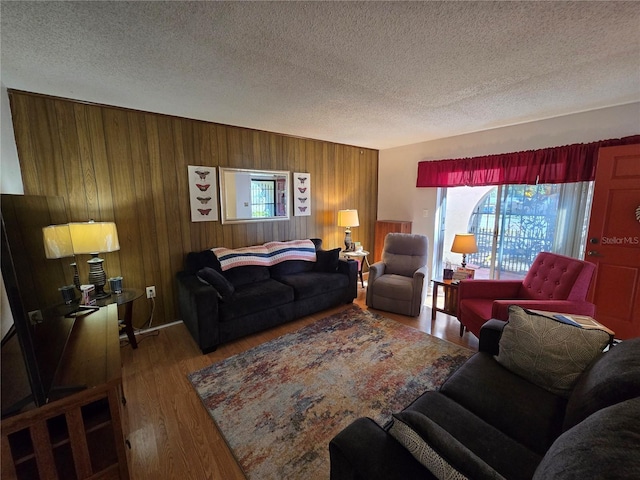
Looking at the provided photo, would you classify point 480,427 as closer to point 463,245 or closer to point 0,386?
point 0,386

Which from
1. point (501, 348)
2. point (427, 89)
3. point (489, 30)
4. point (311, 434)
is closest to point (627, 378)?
point (501, 348)

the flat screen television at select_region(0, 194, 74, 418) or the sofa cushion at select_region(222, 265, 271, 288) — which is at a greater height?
the flat screen television at select_region(0, 194, 74, 418)

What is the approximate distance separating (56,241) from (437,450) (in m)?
2.35

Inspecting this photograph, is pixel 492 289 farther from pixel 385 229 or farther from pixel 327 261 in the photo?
pixel 385 229

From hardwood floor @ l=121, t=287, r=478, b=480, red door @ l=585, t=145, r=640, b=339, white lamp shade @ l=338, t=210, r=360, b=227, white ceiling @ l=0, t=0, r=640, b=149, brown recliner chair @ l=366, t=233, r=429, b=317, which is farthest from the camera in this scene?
white lamp shade @ l=338, t=210, r=360, b=227

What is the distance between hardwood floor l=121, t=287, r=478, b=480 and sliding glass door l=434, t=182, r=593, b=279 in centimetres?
135

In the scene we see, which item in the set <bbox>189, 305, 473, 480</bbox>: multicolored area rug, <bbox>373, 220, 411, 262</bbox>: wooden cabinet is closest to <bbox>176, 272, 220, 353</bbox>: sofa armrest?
<bbox>189, 305, 473, 480</bbox>: multicolored area rug

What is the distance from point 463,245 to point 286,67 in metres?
2.58

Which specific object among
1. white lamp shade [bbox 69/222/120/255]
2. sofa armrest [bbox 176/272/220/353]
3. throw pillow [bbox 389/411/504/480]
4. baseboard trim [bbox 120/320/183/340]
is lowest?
baseboard trim [bbox 120/320/183/340]

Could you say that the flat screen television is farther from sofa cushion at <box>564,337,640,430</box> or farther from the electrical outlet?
sofa cushion at <box>564,337,640,430</box>

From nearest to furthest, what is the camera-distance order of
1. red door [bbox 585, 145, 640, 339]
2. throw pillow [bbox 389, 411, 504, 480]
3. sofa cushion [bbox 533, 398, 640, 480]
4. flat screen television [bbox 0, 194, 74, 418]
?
1. sofa cushion [bbox 533, 398, 640, 480]
2. throw pillow [bbox 389, 411, 504, 480]
3. flat screen television [bbox 0, 194, 74, 418]
4. red door [bbox 585, 145, 640, 339]

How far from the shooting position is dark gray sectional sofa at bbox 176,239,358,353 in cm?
246

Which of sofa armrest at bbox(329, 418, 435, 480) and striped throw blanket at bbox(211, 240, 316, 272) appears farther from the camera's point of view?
striped throw blanket at bbox(211, 240, 316, 272)

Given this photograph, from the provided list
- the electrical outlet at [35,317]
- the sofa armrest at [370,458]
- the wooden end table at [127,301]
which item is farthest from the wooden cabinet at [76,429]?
the sofa armrest at [370,458]
